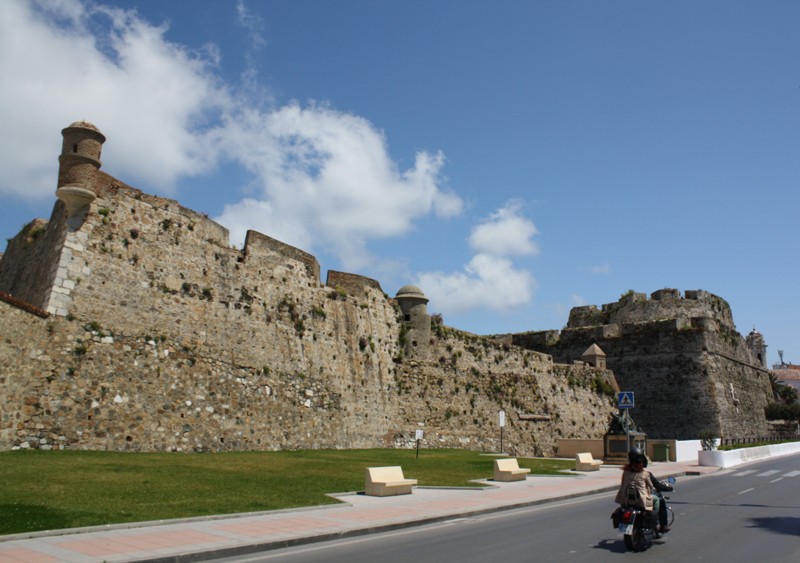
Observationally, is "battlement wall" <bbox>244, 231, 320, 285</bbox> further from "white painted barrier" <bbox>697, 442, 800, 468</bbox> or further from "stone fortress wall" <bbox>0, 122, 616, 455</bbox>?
"white painted barrier" <bbox>697, 442, 800, 468</bbox>

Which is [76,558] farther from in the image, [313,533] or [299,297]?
[299,297]

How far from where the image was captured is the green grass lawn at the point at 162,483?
1099cm

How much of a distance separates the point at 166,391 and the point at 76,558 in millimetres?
12932

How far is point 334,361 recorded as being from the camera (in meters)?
28.5

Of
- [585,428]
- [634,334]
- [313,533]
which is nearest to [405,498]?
[313,533]

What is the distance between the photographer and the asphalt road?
9266 millimetres

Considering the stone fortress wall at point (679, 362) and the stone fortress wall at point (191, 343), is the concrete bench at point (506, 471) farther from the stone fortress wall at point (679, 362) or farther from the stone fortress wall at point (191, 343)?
the stone fortress wall at point (679, 362)

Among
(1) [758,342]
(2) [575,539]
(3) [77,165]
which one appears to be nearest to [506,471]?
(2) [575,539]

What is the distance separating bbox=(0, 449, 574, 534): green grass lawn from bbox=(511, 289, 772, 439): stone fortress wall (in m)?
27.4

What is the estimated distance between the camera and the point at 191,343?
22.2 m

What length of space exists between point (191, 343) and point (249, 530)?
41.3ft

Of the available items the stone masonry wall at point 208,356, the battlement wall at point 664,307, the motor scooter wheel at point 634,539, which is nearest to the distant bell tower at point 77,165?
the stone masonry wall at point 208,356

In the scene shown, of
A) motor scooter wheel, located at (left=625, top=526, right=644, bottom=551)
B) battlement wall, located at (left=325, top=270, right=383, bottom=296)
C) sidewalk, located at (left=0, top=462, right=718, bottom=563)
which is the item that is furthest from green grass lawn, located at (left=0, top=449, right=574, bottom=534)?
battlement wall, located at (left=325, top=270, right=383, bottom=296)

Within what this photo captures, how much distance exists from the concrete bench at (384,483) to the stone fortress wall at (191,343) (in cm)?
783
